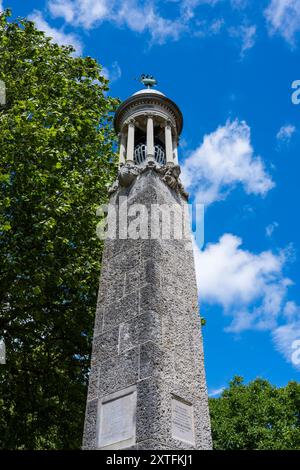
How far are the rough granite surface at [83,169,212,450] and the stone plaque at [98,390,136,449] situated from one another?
113mm

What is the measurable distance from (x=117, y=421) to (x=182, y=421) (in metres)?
0.88

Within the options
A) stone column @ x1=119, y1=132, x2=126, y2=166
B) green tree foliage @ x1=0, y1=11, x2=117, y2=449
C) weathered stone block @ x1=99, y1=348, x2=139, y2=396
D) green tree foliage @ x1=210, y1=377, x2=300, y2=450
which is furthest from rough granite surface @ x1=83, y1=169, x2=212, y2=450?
green tree foliage @ x1=210, y1=377, x2=300, y2=450

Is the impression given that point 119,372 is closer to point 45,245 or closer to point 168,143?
point 45,245

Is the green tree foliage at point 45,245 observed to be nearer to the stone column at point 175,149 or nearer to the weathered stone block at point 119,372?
the stone column at point 175,149

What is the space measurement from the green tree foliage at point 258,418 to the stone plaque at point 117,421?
15.0 m

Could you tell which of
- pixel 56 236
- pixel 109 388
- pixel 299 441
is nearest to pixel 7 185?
pixel 56 236

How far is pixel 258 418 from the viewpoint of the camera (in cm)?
1994

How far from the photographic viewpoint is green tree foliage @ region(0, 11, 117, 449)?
9.66m

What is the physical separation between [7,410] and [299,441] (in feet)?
43.6

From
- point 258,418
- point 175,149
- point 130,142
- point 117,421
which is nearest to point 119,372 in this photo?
point 117,421

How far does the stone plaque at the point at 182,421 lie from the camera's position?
210 inches

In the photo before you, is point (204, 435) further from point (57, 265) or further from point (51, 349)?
point (51, 349)

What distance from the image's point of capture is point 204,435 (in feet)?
19.0

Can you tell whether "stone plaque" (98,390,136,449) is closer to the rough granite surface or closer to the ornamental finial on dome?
the rough granite surface
